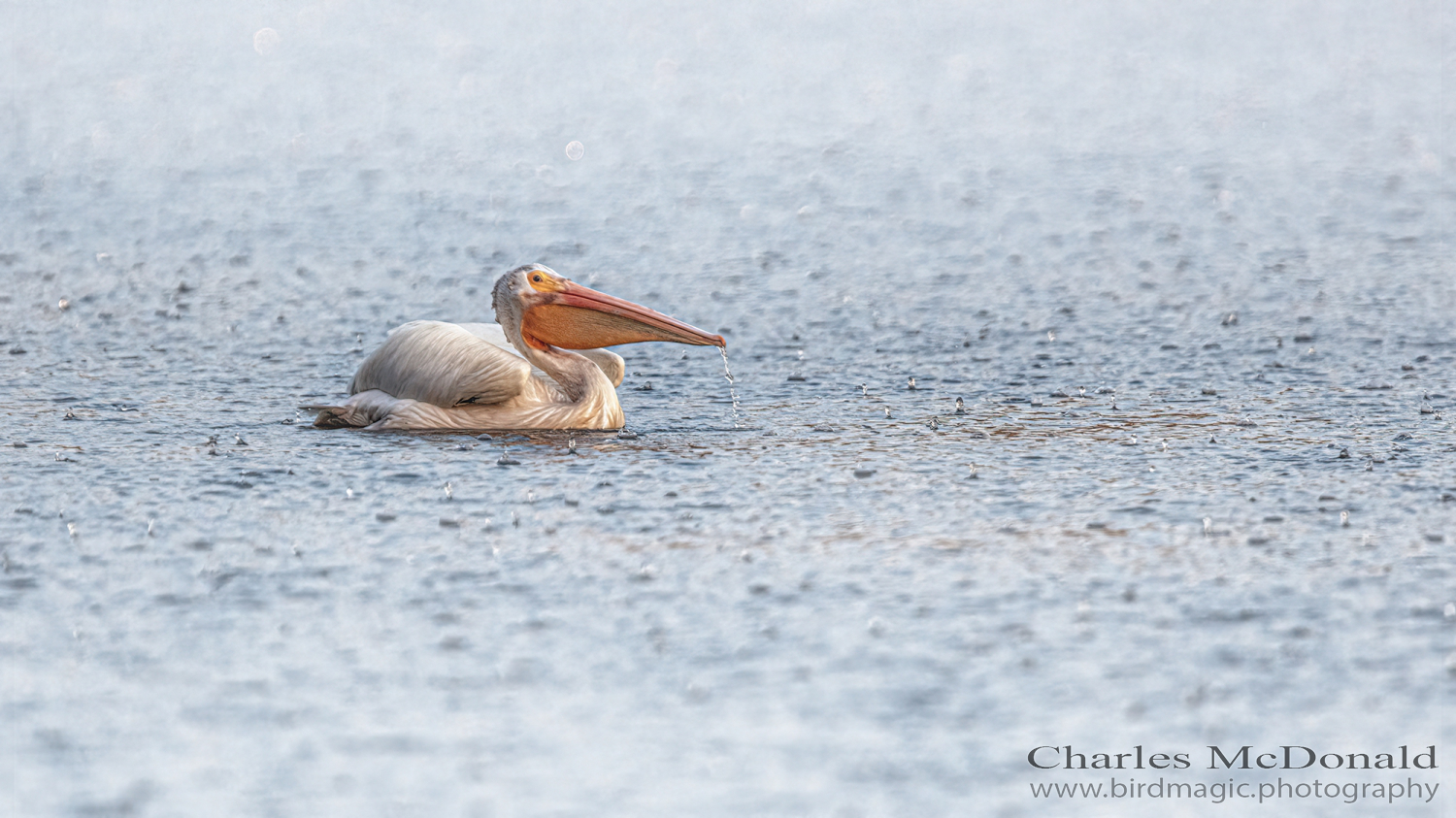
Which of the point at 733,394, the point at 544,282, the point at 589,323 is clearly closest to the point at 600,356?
the point at 589,323

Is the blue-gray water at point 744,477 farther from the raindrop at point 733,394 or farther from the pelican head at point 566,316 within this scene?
the pelican head at point 566,316

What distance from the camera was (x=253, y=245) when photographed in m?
13.1

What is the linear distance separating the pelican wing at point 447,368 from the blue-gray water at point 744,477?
32 cm

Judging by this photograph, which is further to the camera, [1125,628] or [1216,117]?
[1216,117]

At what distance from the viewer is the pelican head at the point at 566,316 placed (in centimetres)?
845

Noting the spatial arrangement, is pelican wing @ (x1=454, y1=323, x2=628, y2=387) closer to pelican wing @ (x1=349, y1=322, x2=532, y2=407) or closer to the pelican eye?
pelican wing @ (x1=349, y1=322, x2=532, y2=407)

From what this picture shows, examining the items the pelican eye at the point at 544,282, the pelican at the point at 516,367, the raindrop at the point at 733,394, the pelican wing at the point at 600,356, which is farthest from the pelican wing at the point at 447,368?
the raindrop at the point at 733,394

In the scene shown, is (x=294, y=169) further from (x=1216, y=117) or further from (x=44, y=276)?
(x=1216, y=117)

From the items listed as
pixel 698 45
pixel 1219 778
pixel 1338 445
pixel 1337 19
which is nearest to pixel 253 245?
pixel 1338 445

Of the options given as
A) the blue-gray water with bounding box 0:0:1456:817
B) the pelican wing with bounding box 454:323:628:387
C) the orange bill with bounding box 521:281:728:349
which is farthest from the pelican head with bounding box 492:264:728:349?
the blue-gray water with bounding box 0:0:1456:817

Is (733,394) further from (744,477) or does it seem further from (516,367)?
(744,477)

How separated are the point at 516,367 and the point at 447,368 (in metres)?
0.31

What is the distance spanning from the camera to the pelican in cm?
819

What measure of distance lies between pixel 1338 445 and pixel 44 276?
8015 millimetres
